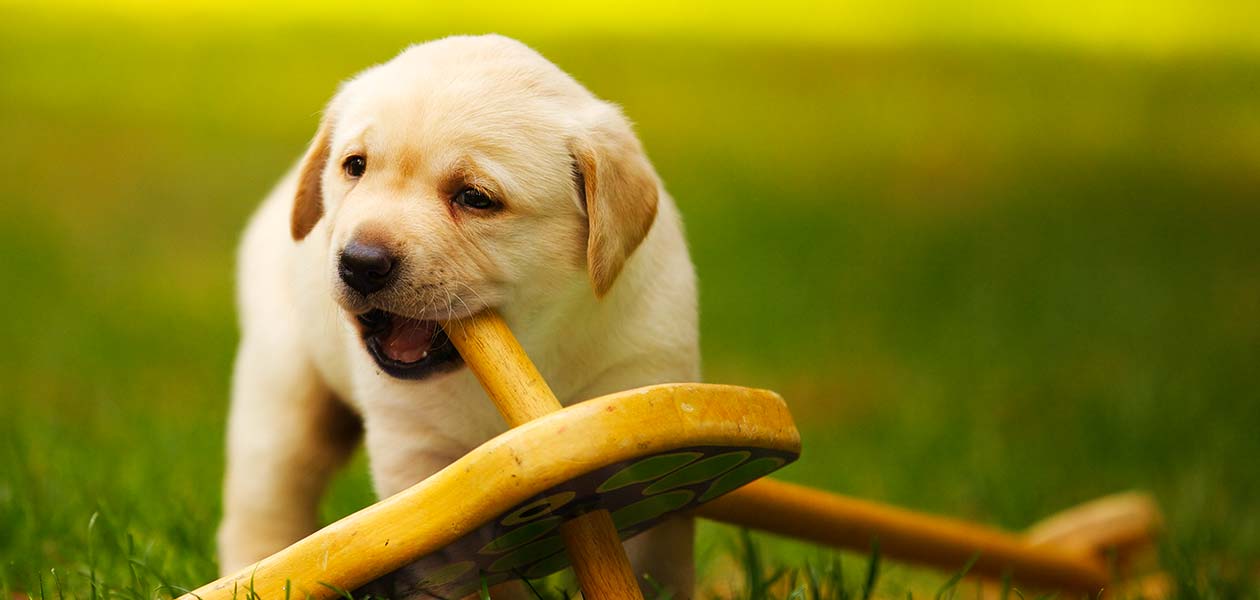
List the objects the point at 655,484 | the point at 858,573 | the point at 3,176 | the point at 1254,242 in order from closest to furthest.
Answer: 1. the point at 655,484
2. the point at 858,573
3. the point at 1254,242
4. the point at 3,176

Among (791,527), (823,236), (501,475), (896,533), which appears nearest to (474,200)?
(501,475)

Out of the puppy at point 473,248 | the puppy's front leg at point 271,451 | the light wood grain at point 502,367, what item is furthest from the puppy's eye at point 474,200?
the puppy's front leg at point 271,451

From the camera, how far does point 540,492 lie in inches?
85.4

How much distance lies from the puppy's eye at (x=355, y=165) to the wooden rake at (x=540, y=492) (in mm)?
401

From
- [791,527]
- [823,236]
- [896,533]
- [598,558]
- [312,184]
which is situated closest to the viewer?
[598,558]

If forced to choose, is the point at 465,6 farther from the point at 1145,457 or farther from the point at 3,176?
the point at 1145,457

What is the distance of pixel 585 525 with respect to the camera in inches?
96.7

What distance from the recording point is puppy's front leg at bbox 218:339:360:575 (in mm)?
3477

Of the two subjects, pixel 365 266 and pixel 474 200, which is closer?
pixel 365 266

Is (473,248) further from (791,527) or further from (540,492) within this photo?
(791,527)

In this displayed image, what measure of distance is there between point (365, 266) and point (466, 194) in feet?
0.86

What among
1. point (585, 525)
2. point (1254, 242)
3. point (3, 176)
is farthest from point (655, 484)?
point (3, 176)

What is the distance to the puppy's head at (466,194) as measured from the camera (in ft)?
8.34

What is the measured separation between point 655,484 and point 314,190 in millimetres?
1140
